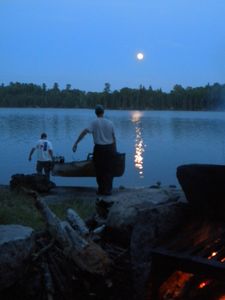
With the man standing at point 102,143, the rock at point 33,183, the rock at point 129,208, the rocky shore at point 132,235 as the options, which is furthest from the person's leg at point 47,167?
the rocky shore at point 132,235

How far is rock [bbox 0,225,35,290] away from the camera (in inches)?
186

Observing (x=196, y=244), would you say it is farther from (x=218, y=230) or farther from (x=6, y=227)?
(x=6, y=227)

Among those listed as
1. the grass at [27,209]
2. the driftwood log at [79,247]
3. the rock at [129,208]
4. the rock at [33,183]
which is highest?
the rock at [129,208]

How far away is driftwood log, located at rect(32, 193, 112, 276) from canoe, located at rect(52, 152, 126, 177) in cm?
598

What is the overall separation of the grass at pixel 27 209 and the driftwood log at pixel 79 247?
1356 mm

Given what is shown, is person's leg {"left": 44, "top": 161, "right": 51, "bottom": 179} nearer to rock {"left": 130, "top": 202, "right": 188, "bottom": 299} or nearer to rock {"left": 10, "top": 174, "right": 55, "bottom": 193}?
rock {"left": 10, "top": 174, "right": 55, "bottom": 193}

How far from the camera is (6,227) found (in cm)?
519

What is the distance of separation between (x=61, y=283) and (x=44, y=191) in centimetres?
711

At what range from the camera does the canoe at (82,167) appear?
12.2m

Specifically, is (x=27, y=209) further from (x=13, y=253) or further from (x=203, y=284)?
(x=203, y=284)

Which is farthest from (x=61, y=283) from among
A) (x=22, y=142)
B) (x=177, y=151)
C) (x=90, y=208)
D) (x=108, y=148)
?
(x=22, y=142)

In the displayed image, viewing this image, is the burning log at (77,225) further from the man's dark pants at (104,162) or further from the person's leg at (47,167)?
the person's leg at (47,167)

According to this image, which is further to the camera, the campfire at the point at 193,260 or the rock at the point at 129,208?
the rock at the point at 129,208

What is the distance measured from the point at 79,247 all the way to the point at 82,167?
749 centimetres
